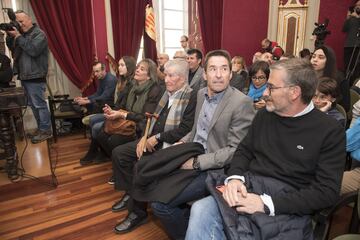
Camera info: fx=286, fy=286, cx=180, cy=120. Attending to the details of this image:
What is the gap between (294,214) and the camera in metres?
1.24

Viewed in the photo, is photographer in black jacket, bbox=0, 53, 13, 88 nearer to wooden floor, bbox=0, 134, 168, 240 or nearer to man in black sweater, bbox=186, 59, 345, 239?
wooden floor, bbox=0, 134, 168, 240

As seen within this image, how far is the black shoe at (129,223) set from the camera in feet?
6.57

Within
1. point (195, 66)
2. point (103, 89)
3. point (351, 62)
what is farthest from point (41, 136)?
point (351, 62)

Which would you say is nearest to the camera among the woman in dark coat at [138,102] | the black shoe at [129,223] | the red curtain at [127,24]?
the black shoe at [129,223]

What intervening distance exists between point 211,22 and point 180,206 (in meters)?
4.57

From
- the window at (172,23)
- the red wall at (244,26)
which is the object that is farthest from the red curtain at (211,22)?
the window at (172,23)

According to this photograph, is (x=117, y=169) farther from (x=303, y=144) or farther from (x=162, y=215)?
(x=303, y=144)

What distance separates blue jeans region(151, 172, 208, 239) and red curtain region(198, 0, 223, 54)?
4.33m

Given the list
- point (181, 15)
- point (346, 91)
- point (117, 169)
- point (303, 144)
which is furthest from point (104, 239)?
point (181, 15)

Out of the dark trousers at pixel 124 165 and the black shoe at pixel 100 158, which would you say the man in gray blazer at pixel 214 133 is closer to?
the dark trousers at pixel 124 165

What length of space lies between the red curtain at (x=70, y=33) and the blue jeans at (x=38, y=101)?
538 millimetres

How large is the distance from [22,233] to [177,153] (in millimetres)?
1300

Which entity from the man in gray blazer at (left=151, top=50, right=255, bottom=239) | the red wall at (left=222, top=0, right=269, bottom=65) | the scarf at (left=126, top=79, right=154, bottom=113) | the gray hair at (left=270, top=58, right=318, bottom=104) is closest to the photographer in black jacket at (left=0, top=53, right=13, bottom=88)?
the scarf at (left=126, top=79, right=154, bottom=113)

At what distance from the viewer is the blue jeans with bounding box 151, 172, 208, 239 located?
1621 millimetres
